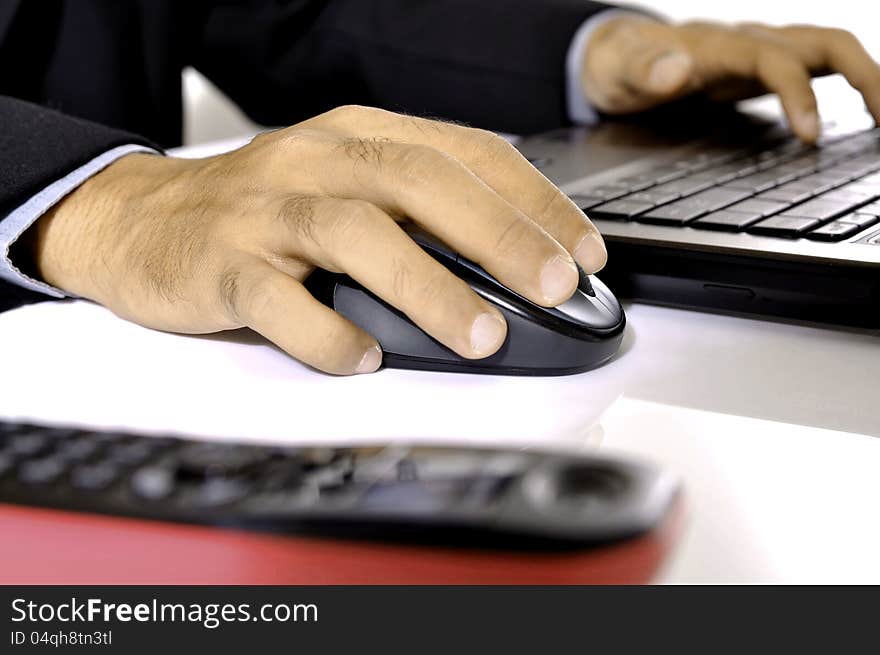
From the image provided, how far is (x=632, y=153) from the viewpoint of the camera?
2.65 feet

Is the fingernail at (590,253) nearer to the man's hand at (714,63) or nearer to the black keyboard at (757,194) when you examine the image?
the black keyboard at (757,194)

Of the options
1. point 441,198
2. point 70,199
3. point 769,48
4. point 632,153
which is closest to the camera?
point 441,198

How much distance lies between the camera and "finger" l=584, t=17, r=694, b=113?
38.3 inches

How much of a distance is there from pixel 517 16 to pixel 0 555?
0.90 meters

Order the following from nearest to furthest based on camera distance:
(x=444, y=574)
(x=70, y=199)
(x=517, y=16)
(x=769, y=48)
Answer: (x=444, y=574) < (x=70, y=199) < (x=769, y=48) < (x=517, y=16)

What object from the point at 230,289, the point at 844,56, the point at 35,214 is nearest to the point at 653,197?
the point at 230,289

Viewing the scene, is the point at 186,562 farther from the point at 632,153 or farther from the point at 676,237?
the point at 632,153

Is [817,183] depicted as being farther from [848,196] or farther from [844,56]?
[844,56]

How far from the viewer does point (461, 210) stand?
47cm

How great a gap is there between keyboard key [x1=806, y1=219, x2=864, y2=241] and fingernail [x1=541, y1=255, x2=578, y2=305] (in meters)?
0.14

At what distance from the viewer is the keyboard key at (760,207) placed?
56cm

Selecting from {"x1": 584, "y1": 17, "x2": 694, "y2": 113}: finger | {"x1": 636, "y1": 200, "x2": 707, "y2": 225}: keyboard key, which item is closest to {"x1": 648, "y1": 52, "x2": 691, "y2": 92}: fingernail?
{"x1": 584, "y1": 17, "x2": 694, "y2": 113}: finger

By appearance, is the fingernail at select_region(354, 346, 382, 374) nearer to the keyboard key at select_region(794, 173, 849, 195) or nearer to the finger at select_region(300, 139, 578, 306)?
the finger at select_region(300, 139, 578, 306)

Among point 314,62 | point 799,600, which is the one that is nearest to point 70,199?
point 799,600
